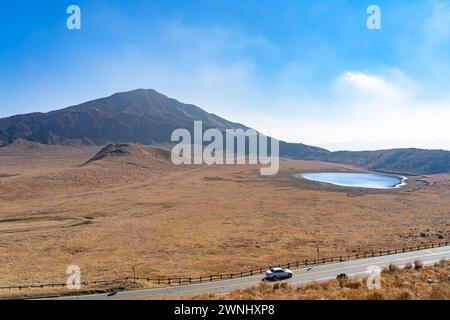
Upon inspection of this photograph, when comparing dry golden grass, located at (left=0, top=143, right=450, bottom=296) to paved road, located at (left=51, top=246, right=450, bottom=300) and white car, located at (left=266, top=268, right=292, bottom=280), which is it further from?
white car, located at (left=266, top=268, right=292, bottom=280)

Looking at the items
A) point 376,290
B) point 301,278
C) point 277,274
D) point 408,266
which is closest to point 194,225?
point 277,274

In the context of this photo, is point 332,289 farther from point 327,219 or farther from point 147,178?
point 147,178

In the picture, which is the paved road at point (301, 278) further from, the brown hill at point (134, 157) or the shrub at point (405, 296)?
the brown hill at point (134, 157)

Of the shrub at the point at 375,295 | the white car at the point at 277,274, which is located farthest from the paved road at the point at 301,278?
the shrub at the point at 375,295

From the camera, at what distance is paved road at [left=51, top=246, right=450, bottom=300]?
950 inches

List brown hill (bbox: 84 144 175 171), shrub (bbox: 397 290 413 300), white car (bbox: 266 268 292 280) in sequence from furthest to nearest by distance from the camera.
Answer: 1. brown hill (bbox: 84 144 175 171)
2. white car (bbox: 266 268 292 280)
3. shrub (bbox: 397 290 413 300)

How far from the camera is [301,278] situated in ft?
90.8

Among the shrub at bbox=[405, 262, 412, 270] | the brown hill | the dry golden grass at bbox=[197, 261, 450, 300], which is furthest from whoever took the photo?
the brown hill

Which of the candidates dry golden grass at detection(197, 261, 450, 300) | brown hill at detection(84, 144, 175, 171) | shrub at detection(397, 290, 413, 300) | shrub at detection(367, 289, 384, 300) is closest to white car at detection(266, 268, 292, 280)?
dry golden grass at detection(197, 261, 450, 300)

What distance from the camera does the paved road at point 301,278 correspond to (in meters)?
24.1

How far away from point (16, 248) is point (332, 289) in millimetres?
40571

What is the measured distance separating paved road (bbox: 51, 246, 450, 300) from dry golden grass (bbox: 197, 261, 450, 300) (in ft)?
8.32

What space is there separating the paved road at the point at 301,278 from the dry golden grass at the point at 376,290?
2.53 meters
